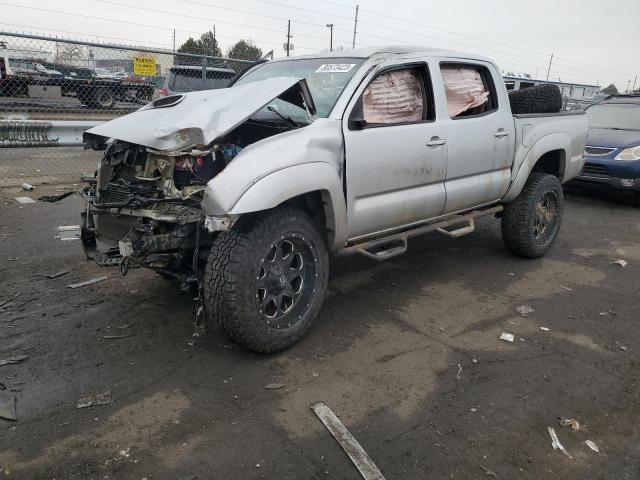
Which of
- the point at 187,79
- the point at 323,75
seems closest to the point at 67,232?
the point at 323,75

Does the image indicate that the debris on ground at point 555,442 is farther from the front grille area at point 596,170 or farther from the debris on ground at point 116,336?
the front grille area at point 596,170

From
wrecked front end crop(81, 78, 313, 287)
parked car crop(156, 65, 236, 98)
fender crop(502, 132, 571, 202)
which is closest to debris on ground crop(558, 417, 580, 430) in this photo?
wrecked front end crop(81, 78, 313, 287)

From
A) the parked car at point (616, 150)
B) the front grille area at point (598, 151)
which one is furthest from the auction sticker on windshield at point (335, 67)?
the parked car at point (616, 150)

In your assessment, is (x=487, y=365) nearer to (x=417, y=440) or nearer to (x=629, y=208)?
(x=417, y=440)

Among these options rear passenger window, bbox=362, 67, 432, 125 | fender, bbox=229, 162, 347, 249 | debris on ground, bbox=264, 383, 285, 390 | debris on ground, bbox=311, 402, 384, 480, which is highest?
rear passenger window, bbox=362, 67, 432, 125

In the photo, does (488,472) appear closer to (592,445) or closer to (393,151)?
(592,445)

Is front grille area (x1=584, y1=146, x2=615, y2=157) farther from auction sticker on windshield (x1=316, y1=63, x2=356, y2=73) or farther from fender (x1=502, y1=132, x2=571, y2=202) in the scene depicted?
auction sticker on windshield (x1=316, y1=63, x2=356, y2=73)

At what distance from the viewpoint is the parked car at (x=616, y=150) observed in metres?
8.10

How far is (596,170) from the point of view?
27.6ft

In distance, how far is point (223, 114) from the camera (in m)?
3.19

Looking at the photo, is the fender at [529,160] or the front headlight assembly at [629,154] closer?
the fender at [529,160]

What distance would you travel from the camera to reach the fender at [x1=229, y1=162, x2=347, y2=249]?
9.66ft

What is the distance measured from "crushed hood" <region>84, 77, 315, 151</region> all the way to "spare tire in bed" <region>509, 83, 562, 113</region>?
10.1 ft

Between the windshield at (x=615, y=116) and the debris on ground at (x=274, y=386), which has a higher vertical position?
the windshield at (x=615, y=116)
